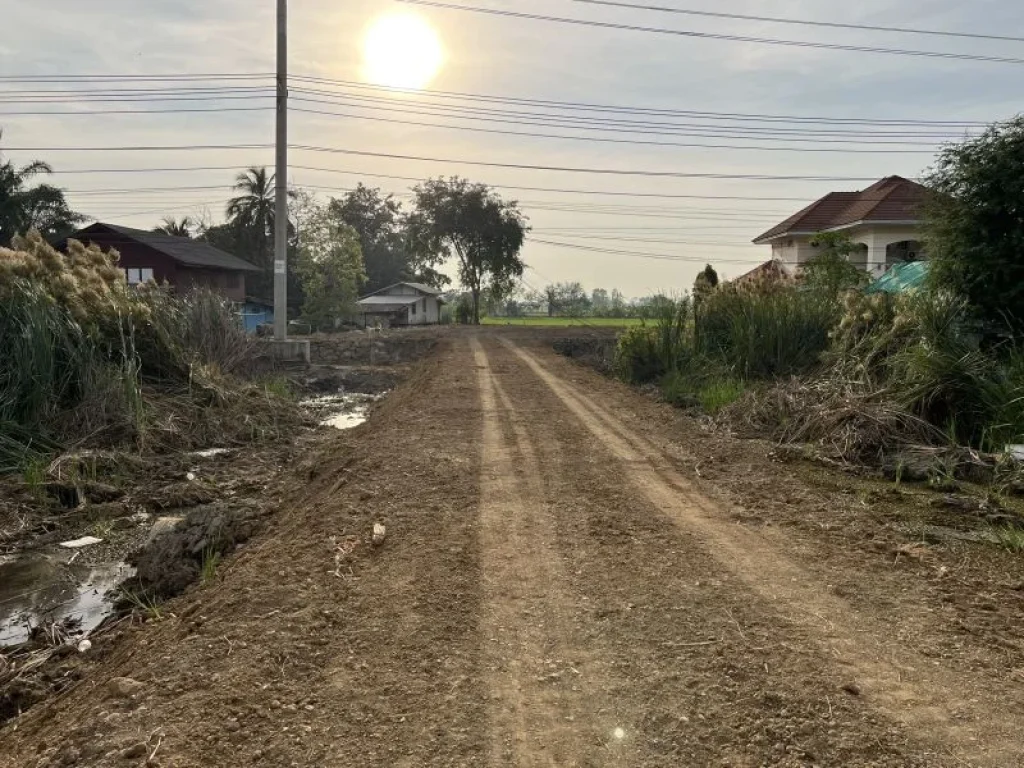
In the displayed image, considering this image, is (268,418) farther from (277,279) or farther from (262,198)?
(262,198)

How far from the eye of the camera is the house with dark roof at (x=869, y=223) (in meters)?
26.9

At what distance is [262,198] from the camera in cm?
5688

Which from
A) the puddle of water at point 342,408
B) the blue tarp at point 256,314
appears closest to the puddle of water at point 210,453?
the puddle of water at point 342,408

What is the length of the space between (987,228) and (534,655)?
9009 millimetres

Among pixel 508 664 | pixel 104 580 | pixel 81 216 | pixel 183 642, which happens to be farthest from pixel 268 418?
pixel 81 216

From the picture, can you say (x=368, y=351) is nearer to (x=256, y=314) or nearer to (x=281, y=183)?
(x=281, y=183)

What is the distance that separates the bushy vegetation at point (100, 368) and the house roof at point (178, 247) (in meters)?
27.4

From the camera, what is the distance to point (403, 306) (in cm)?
5869

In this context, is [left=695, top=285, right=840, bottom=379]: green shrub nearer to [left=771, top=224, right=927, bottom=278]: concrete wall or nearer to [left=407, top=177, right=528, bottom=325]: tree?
[left=771, top=224, right=927, bottom=278]: concrete wall

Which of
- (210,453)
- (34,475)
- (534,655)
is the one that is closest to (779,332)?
(210,453)

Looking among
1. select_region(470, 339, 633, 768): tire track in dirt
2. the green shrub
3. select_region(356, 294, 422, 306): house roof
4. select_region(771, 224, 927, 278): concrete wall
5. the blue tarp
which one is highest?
select_region(771, 224, 927, 278): concrete wall

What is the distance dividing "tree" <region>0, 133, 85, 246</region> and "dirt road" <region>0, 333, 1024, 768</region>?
42975mm

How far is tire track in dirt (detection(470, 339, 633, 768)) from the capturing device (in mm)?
2883

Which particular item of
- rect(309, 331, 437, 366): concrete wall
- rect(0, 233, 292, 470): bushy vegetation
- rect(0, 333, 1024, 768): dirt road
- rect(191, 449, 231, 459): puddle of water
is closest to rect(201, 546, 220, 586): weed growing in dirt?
rect(0, 333, 1024, 768): dirt road
